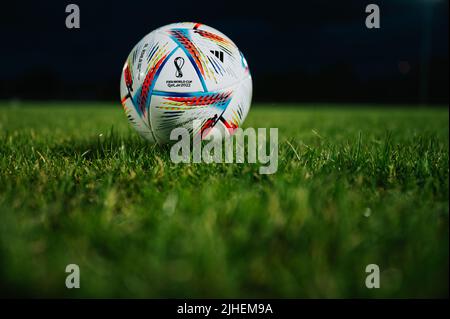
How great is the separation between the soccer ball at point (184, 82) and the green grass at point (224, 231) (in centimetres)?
63

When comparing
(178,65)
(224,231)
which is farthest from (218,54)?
(224,231)

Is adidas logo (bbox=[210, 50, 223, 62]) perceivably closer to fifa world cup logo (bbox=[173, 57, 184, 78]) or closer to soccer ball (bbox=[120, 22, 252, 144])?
soccer ball (bbox=[120, 22, 252, 144])

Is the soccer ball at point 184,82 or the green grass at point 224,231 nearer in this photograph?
the green grass at point 224,231

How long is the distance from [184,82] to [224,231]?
1.55 metres

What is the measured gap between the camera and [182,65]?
8.86 feet

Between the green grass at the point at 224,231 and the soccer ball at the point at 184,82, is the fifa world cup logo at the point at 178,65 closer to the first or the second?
the soccer ball at the point at 184,82

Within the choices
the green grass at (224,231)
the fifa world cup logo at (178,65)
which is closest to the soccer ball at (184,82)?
the fifa world cup logo at (178,65)

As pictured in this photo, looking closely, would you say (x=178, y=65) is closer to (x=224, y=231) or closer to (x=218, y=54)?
(x=218, y=54)

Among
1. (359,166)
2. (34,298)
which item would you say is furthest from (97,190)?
(359,166)

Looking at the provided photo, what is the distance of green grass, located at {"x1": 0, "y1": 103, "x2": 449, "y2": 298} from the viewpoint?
3.91 feet

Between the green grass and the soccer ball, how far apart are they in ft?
2.07

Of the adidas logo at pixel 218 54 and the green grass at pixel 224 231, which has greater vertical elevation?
the adidas logo at pixel 218 54

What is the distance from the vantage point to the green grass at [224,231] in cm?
119

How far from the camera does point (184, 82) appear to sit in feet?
8.85
